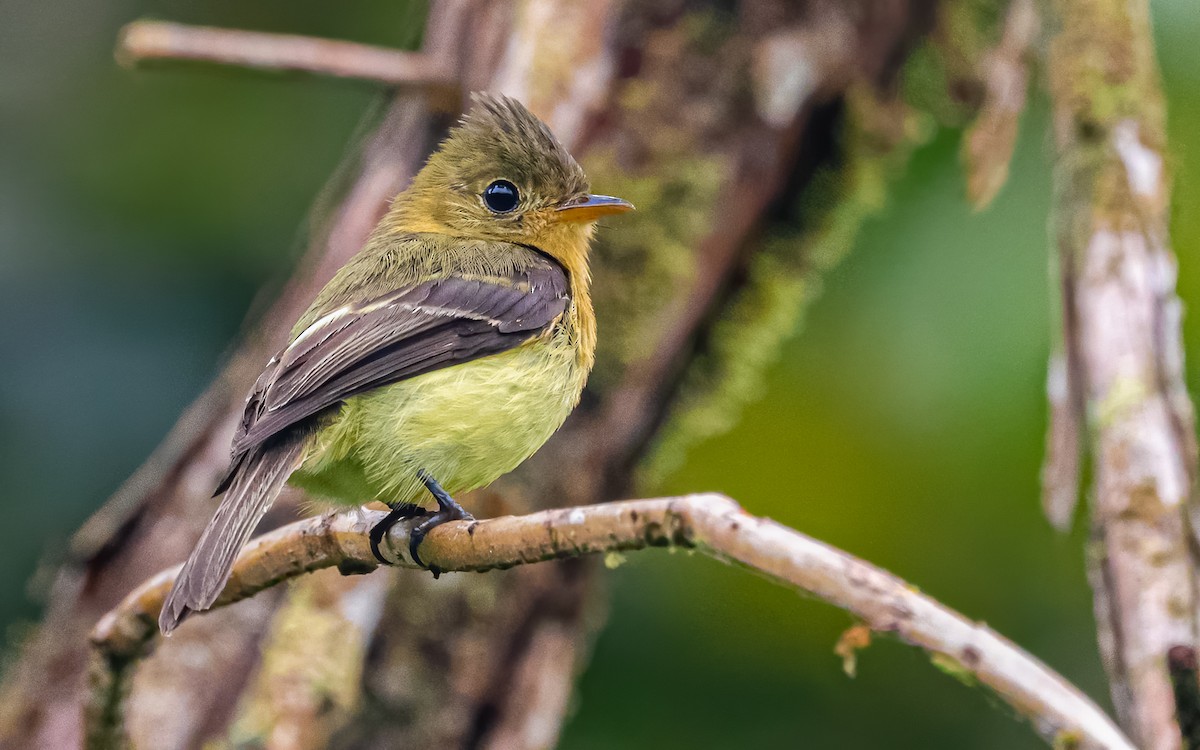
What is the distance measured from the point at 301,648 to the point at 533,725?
0.78 m

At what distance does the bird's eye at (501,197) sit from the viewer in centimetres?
328

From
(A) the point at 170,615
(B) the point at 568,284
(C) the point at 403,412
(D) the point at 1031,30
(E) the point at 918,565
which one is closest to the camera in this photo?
(A) the point at 170,615

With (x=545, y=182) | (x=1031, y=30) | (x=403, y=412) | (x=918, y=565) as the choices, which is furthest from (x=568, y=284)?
(x=918, y=565)

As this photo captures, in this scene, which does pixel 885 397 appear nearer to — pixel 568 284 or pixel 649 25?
pixel 649 25

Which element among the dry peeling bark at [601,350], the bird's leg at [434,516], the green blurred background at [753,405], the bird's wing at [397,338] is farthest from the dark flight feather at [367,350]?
the green blurred background at [753,405]

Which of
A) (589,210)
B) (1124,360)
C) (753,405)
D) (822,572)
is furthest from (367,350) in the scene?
(753,405)

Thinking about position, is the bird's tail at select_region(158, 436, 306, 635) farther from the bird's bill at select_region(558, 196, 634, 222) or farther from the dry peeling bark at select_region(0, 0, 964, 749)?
the dry peeling bark at select_region(0, 0, 964, 749)

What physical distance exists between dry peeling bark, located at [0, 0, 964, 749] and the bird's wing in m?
1.00

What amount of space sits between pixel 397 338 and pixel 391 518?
1.41 feet

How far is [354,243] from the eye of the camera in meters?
4.02

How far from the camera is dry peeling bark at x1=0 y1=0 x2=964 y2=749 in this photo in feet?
12.5

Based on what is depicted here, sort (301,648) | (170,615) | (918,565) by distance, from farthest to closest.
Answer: (918,565)
(301,648)
(170,615)

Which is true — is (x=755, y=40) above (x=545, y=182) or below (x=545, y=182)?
above

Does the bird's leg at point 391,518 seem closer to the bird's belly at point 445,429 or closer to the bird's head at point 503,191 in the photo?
the bird's belly at point 445,429
